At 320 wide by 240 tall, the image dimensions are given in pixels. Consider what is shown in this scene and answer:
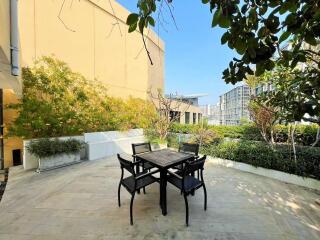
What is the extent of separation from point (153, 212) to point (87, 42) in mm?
8112

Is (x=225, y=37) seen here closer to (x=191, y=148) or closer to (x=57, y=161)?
(x=191, y=148)

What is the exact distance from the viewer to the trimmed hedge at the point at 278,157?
15.2ft

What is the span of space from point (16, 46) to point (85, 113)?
4.46 meters

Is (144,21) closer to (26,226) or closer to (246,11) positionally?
(246,11)

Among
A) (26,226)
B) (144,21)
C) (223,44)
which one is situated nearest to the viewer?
(144,21)

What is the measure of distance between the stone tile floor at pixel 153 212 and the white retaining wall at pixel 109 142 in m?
2.35

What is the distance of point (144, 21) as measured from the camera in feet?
2.92

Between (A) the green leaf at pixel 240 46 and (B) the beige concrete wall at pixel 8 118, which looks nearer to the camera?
(A) the green leaf at pixel 240 46

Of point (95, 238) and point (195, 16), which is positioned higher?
point (195, 16)

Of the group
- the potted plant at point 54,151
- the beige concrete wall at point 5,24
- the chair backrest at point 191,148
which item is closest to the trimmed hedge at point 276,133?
the chair backrest at point 191,148

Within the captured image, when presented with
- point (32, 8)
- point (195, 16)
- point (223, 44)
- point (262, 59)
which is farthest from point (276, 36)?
point (32, 8)

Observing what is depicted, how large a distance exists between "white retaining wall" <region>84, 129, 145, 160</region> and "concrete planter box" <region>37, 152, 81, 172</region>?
603 mm

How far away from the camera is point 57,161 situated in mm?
6066

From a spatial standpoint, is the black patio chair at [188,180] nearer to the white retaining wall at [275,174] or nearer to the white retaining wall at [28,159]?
the white retaining wall at [275,174]
